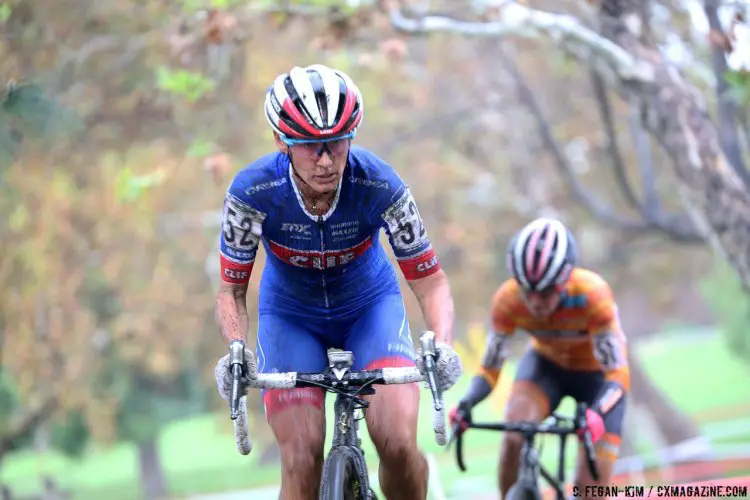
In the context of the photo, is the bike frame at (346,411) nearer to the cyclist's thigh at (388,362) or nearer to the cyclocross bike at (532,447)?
the cyclist's thigh at (388,362)

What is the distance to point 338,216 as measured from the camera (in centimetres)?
482

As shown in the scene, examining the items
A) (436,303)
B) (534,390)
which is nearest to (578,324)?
(534,390)

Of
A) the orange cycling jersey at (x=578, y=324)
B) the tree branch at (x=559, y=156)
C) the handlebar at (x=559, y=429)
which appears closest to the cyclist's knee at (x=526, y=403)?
the orange cycling jersey at (x=578, y=324)

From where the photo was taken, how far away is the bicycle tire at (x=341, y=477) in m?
4.34

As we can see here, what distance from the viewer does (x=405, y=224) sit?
478cm

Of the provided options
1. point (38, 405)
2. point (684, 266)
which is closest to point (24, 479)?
point (38, 405)

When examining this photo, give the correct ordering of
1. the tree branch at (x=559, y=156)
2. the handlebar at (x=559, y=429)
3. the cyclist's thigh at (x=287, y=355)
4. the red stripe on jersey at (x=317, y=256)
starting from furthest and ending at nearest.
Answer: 1. the tree branch at (x=559, y=156)
2. the handlebar at (x=559, y=429)
3. the red stripe on jersey at (x=317, y=256)
4. the cyclist's thigh at (x=287, y=355)

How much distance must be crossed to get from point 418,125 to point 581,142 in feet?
15.4

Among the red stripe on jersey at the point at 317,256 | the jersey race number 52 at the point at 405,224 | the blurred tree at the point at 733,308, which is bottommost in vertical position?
the red stripe on jersey at the point at 317,256

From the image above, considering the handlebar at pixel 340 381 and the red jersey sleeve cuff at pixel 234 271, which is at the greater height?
the red jersey sleeve cuff at pixel 234 271

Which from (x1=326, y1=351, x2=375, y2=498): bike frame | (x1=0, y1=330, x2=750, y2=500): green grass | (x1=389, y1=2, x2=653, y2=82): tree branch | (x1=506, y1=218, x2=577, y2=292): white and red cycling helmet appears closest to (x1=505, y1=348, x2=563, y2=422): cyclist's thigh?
(x1=506, y1=218, x2=577, y2=292): white and red cycling helmet

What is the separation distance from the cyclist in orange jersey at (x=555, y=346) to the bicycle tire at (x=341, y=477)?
218cm

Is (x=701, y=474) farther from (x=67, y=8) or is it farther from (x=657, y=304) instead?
(x=67, y=8)

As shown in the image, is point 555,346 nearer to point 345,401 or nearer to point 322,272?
point 322,272
